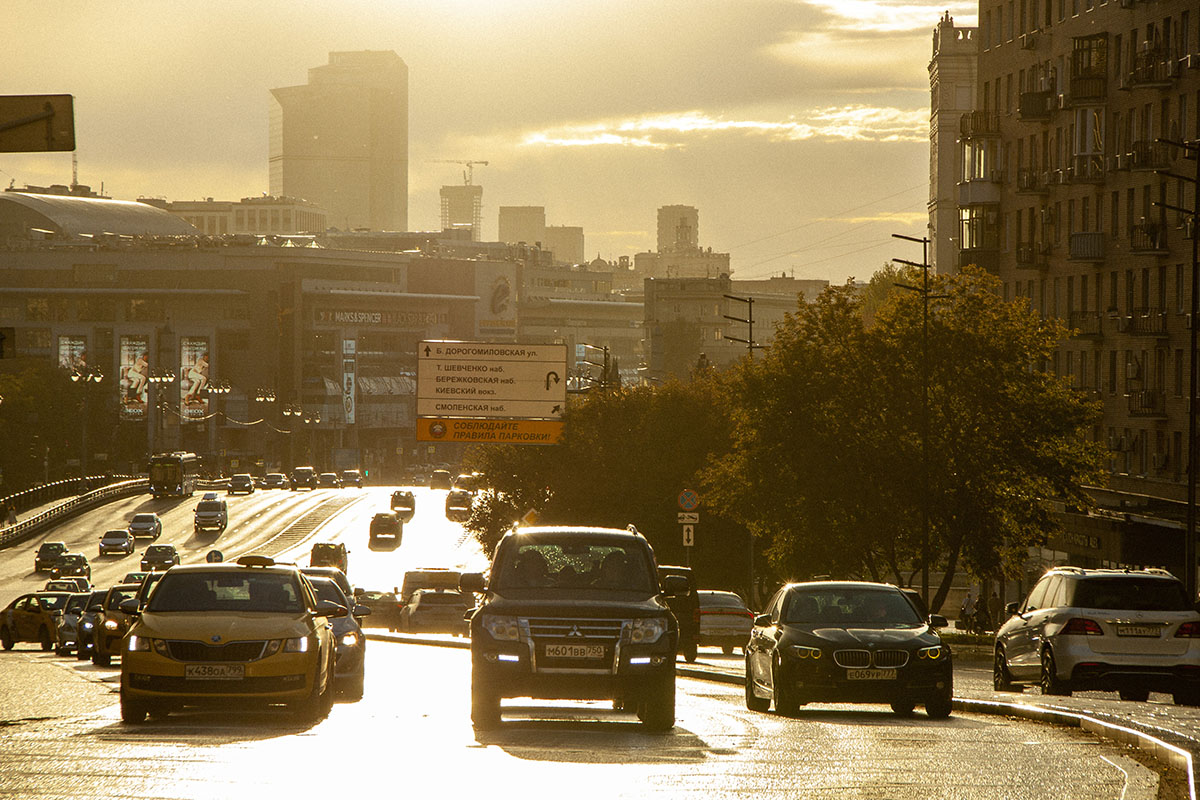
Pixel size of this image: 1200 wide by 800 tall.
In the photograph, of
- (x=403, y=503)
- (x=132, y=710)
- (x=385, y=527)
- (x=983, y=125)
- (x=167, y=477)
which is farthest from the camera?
(x=403, y=503)

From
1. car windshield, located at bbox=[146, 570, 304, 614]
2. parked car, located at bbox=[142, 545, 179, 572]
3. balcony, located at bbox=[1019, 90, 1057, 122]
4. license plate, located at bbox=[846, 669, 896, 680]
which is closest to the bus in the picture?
parked car, located at bbox=[142, 545, 179, 572]

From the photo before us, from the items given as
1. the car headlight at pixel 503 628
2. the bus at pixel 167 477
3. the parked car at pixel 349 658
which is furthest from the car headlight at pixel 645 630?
the bus at pixel 167 477

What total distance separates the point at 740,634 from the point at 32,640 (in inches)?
681

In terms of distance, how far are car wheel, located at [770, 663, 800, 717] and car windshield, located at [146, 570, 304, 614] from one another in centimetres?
490

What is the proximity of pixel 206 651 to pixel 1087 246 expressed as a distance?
54.7 metres

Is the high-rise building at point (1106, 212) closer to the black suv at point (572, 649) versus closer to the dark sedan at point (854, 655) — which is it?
the dark sedan at point (854, 655)

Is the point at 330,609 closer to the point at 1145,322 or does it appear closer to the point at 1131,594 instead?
the point at 1131,594

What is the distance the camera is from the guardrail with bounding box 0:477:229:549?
110m

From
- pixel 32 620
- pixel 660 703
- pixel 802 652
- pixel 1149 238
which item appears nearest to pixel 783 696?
pixel 802 652

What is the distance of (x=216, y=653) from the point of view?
57.4ft

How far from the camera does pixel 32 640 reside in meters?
47.0

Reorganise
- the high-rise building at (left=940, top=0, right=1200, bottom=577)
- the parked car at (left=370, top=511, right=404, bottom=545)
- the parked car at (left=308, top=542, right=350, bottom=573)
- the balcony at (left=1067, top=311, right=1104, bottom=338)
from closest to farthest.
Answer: the high-rise building at (left=940, top=0, right=1200, bottom=577)
the balcony at (left=1067, top=311, right=1104, bottom=338)
the parked car at (left=308, top=542, right=350, bottom=573)
the parked car at (left=370, top=511, right=404, bottom=545)

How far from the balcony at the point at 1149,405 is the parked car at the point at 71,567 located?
50415mm

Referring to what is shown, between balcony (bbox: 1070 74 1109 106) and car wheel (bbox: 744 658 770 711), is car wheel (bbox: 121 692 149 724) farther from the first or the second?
balcony (bbox: 1070 74 1109 106)
